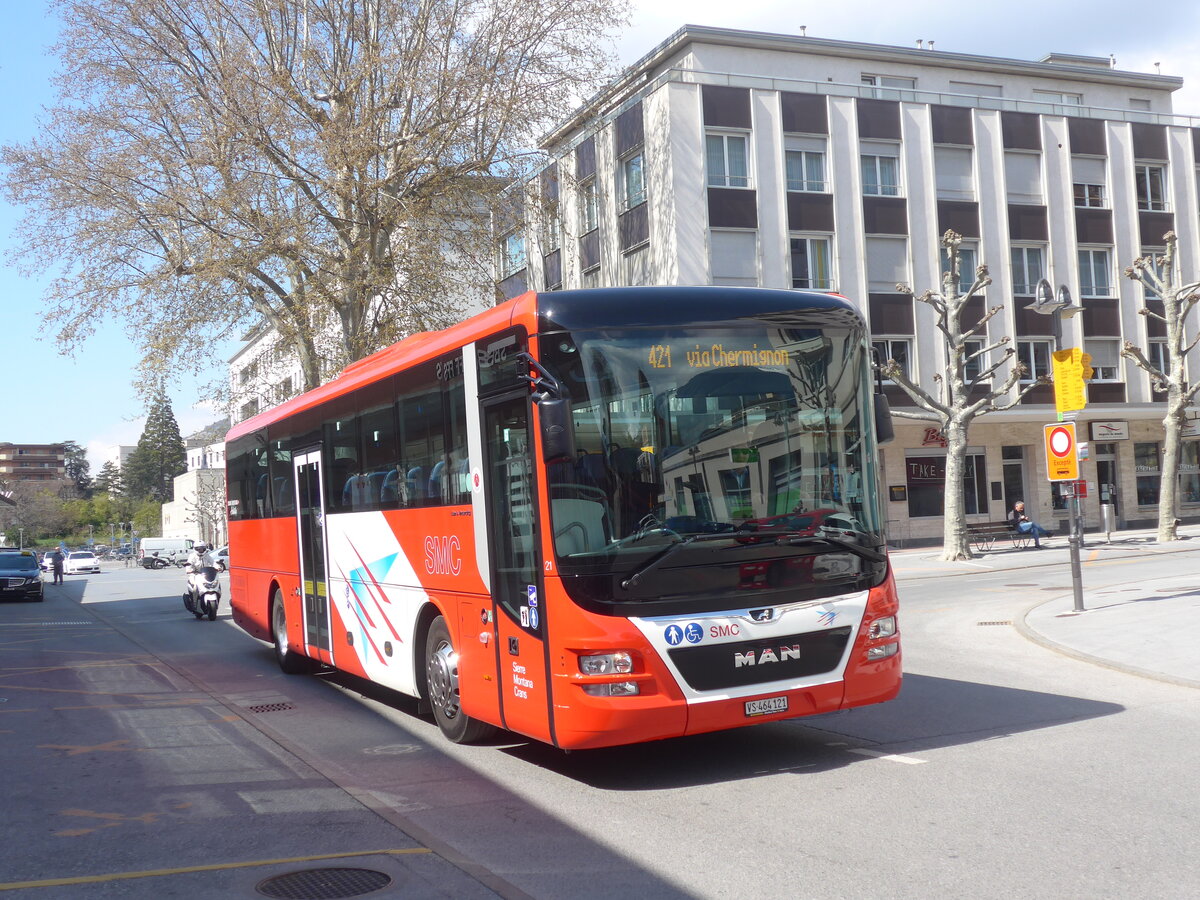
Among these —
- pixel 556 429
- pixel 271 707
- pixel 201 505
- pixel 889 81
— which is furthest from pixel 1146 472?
pixel 201 505

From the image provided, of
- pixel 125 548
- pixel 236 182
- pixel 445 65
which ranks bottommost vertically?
pixel 125 548

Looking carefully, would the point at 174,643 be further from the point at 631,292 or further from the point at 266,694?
the point at 631,292

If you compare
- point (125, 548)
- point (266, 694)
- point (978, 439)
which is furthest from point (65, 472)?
point (266, 694)

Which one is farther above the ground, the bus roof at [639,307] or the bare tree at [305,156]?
the bare tree at [305,156]

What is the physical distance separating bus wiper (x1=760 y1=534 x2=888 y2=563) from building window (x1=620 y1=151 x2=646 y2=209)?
29.9 m

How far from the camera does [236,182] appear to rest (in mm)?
25000

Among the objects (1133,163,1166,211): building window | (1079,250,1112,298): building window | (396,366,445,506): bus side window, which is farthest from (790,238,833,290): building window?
(396,366,445,506): bus side window

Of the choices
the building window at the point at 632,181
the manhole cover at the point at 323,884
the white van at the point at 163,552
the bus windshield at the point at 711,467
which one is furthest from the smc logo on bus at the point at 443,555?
the white van at the point at 163,552

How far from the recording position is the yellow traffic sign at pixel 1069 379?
15.6m

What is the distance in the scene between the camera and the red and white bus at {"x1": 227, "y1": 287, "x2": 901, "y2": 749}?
272 inches

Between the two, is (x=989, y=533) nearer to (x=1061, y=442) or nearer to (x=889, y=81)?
(x=1061, y=442)

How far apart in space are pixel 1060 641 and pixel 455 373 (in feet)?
27.2

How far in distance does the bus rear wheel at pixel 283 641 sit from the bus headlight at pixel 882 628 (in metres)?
8.13

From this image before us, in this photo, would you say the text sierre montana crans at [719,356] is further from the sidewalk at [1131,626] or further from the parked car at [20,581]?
the parked car at [20,581]
